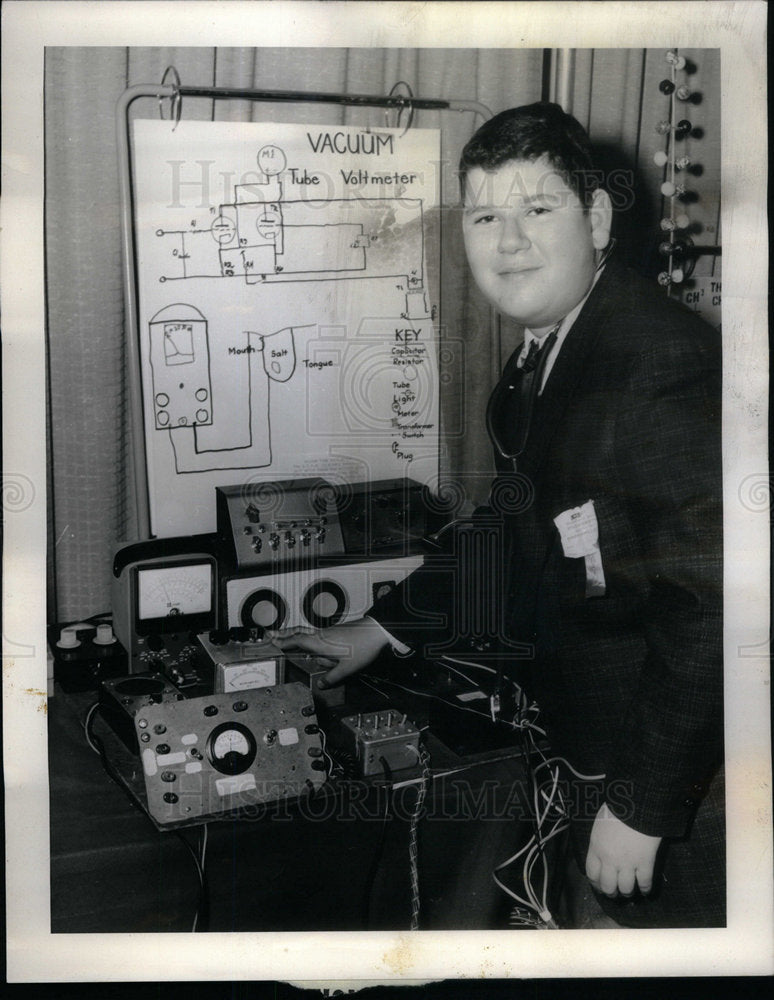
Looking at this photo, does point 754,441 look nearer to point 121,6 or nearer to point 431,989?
point 431,989

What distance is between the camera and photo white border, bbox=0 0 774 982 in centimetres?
147

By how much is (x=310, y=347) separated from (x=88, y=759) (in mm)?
752

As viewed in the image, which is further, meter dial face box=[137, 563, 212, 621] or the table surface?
meter dial face box=[137, 563, 212, 621]

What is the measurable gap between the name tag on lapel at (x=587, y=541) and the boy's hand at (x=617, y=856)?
37 cm

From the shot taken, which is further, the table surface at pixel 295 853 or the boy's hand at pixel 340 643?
the boy's hand at pixel 340 643

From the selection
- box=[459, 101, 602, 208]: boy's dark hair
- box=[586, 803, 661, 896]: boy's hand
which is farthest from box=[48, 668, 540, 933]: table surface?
box=[459, 101, 602, 208]: boy's dark hair

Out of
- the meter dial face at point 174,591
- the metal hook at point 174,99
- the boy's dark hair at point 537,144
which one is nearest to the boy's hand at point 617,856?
the meter dial face at point 174,591

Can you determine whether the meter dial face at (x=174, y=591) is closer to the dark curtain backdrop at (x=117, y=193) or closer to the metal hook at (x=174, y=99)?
the dark curtain backdrop at (x=117, y=193)

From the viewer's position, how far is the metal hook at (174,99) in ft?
4.79

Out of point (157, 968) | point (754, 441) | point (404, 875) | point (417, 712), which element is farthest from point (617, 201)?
point (157, 968)

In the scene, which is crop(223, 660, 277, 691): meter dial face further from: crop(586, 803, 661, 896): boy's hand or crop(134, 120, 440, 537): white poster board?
crop(586, 803, 661, 896): boy's hand

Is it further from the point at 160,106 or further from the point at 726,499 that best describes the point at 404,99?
the point at 726,499

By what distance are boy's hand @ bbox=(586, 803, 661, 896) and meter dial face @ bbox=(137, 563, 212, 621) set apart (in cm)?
75

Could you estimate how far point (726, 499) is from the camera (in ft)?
5.02
